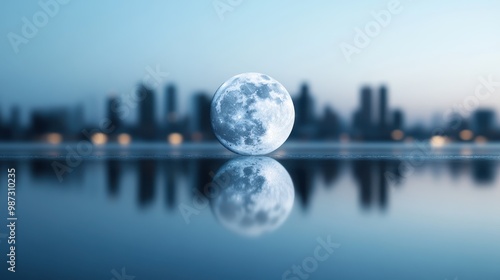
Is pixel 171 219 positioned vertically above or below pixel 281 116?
below

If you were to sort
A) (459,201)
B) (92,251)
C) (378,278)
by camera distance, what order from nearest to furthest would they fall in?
(378,278) < (92,251) < (459,201)

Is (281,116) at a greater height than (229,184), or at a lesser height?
greater

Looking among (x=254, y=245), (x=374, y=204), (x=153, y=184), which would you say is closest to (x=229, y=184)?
(x=153, y=184)

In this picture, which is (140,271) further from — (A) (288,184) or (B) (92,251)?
(A) (288,184)

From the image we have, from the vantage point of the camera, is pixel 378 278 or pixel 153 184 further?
pixel 153 184

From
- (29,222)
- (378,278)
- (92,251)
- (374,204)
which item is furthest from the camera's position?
(374,204)

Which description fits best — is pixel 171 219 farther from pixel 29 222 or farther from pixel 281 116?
pixel 281 116

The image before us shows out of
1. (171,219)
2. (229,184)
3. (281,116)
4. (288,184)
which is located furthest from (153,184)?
(281,116)

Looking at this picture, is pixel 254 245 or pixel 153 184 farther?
pixel 153 184

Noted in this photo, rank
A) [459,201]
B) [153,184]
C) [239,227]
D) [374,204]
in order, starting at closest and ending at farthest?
[239,227] < [374,204] < [459,201] < [153,184]
